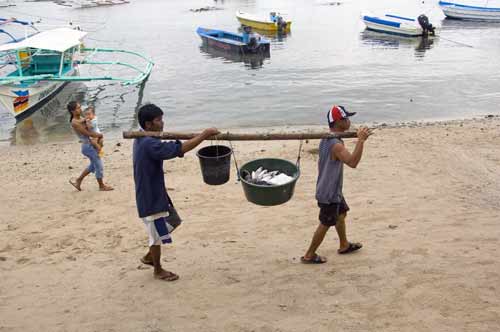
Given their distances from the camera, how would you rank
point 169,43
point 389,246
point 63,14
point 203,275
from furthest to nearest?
point 63,14 < point 169,43 < point 389,246 < point 203,275

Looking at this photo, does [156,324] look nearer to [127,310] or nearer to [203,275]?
[127,310]


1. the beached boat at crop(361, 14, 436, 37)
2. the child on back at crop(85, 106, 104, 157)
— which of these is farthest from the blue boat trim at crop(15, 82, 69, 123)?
the beached boat at crop(361, 14, 436, 37)

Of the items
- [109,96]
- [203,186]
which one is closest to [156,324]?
[203,186]

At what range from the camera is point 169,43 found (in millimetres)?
31406

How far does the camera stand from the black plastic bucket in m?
4.38

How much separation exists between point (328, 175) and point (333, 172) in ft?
0.19

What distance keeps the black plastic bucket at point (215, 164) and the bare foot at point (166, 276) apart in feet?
3.53

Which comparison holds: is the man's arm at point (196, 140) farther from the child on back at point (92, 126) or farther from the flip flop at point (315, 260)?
the child on back at point (92, 126)

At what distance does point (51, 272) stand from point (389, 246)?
387cm

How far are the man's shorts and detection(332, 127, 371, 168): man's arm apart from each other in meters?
1.71

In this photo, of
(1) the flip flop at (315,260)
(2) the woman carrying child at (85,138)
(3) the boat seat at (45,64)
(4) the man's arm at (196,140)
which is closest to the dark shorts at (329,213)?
(1) the flip flop at (315,260)

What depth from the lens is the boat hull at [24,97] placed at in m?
13.9

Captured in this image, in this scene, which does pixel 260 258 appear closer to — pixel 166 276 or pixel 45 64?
pixel 166 276

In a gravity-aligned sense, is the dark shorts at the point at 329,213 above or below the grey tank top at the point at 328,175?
below
